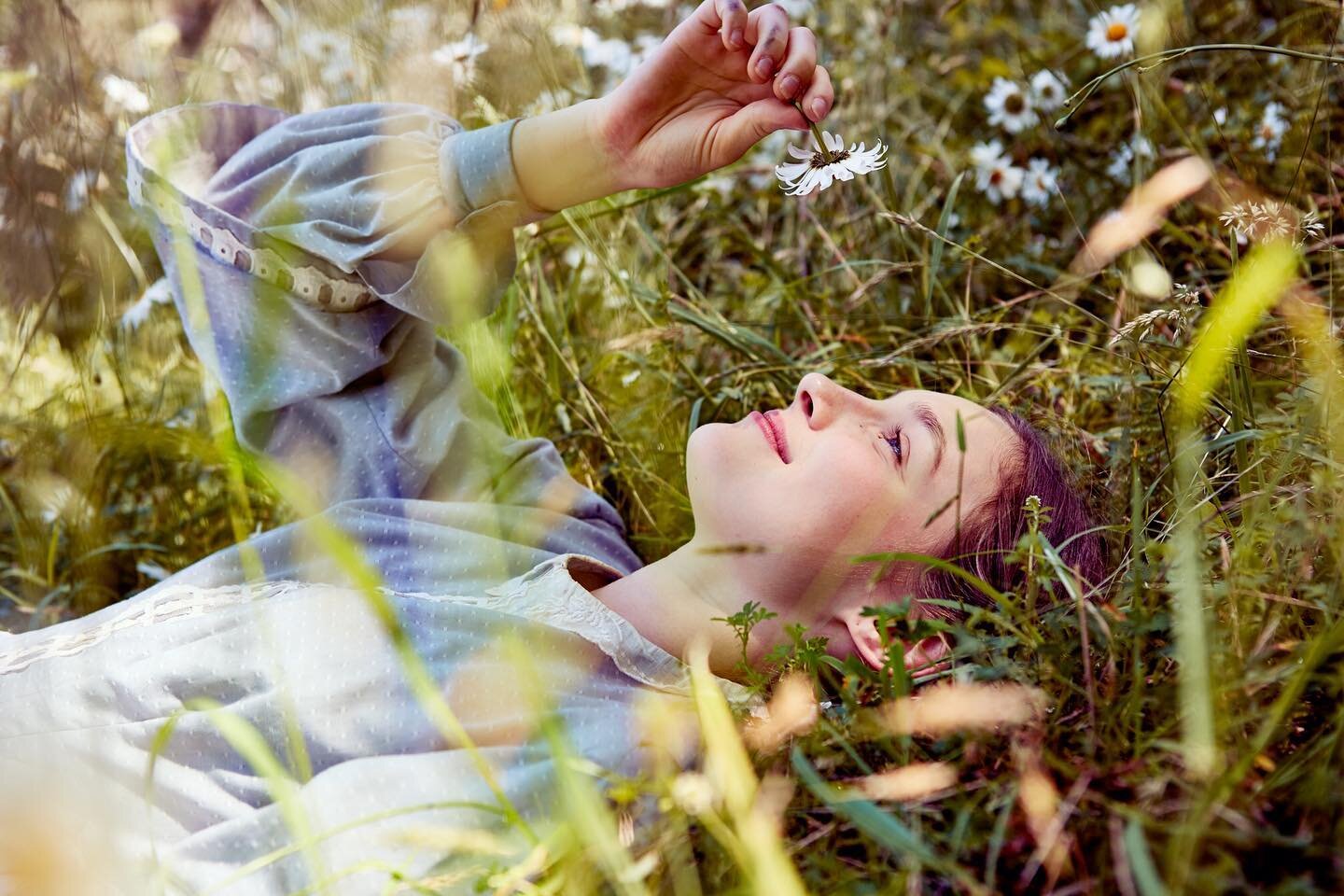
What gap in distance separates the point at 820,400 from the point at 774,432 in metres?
0.07

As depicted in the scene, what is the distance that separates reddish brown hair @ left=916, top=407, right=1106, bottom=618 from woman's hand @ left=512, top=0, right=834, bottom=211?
0.48 metres

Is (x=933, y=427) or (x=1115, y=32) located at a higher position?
(x=1115, y=32)

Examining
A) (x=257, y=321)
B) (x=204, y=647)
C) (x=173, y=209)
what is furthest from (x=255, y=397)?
(x=204, y=647)

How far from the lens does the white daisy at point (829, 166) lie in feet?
3.57

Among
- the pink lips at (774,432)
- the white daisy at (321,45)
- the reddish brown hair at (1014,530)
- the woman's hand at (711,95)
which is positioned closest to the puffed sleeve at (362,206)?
the woman's hand at (711,95)

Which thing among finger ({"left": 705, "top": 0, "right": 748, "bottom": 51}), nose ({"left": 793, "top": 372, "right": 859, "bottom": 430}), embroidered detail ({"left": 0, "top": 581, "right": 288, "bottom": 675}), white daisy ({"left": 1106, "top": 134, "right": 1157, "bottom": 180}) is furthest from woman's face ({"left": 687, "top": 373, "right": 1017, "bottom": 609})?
white daisy ({"left": 1106, "top": 134, "right": 1157, "bottom": 180})

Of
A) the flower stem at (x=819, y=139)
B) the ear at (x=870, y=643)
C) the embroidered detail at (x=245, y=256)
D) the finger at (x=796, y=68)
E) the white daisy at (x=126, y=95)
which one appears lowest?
the ear at (x=870, y=643)

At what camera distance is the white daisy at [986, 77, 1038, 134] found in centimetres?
215

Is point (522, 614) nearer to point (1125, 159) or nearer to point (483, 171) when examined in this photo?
point (483, 171)

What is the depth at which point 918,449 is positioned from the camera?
132 centimetres

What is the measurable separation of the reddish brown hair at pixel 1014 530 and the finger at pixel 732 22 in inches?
22.3

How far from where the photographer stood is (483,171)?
1.48 m

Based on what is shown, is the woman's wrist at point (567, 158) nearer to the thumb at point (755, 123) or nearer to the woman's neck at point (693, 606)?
the thumb at point (755, 123)

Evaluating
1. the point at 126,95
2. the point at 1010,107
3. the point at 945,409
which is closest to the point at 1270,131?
the point at 1010,107
